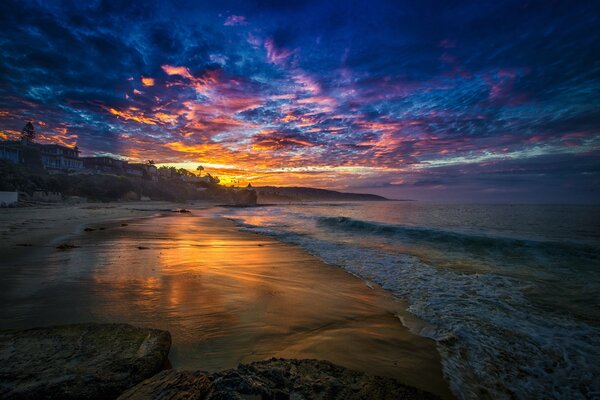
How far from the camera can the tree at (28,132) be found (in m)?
61.1

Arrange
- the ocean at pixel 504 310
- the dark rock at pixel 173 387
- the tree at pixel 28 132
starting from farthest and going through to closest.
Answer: the tree at pixel 28 132 < the ocean at pixel 504 310 < the dark rock at pixel 173 387

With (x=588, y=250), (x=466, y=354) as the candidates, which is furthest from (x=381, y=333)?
(x=588, y=250)

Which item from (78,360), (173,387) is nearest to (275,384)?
(173,387)

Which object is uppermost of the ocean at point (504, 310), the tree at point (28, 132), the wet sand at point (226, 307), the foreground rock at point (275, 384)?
the tree at point (28, 132)

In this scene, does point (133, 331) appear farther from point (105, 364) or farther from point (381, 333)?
point (381, 333)

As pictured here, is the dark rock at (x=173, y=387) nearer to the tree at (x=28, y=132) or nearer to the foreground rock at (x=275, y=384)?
the foreground rock at (x=275, y=384)

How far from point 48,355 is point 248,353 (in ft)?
6.10

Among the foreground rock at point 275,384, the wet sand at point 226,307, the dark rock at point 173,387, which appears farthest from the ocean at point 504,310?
the dark rock at point 173,387

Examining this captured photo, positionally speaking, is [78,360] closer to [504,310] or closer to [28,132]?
[504,310]

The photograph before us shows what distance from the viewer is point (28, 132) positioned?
6272 centimetres

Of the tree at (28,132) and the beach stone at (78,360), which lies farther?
the tree at (28,132)

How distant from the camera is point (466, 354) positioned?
3.30 m

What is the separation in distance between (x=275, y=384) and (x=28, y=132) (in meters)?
94.2

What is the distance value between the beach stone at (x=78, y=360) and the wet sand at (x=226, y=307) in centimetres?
42
